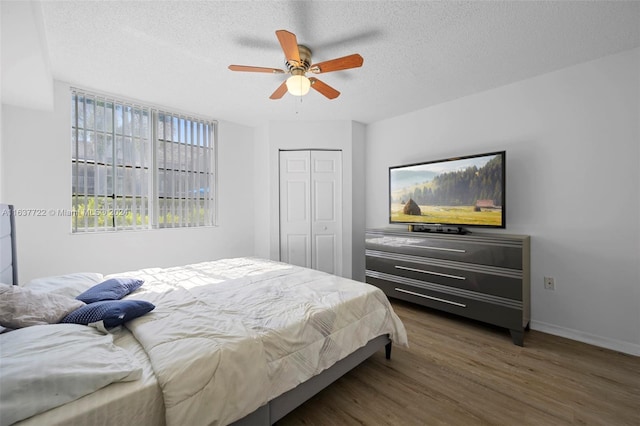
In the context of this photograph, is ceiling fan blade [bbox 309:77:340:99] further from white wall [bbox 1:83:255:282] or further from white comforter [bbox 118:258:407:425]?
white wall [bbox 1:83:255:282]

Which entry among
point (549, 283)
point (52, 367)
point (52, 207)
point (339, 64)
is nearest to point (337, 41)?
point (339, 64)

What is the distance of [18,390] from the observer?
2.67 feet

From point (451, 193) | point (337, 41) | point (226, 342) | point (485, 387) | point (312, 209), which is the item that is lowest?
point (485, 387)

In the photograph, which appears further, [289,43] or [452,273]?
[452,273]

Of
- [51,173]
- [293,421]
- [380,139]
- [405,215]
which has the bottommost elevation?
[293,421]

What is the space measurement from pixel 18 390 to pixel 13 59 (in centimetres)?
251

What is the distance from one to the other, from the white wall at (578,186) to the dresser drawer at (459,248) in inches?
20.0

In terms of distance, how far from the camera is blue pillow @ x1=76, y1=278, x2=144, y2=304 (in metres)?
1.63

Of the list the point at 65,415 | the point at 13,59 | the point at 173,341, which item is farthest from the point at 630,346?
the point at 13,59

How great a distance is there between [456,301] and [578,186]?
1.54m

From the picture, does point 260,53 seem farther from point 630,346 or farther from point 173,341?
point 630,346

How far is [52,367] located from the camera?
0.90m

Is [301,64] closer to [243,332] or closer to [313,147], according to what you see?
[243,332]

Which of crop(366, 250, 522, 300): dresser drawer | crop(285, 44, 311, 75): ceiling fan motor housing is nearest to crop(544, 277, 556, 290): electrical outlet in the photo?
crop(366, 250, 522, 300): dresser drawer
